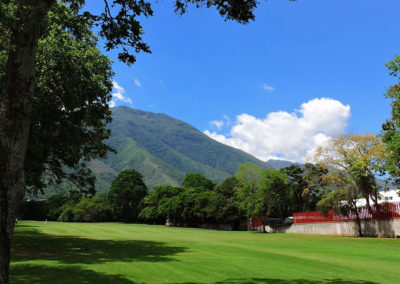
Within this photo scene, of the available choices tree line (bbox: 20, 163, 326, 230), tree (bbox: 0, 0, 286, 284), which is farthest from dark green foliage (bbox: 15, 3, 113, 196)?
tree (bbox: 0, 0, 286, 284)

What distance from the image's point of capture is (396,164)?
97.2 ft

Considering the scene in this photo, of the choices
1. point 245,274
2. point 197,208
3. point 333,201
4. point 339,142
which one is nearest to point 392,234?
point 333,201

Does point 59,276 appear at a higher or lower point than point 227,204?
lower

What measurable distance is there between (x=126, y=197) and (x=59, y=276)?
93204 mm

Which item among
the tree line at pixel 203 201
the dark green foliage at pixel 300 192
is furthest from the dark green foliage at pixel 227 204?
the dark green foliage at pixel 300 192

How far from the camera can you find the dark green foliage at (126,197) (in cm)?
9900

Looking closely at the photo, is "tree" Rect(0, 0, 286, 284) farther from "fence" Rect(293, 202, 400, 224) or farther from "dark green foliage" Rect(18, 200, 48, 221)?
"dark green foliage" Rect(18, 200, 48, 221)

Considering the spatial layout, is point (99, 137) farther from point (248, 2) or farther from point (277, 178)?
point (277, 178)

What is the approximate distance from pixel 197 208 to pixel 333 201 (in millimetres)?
38024

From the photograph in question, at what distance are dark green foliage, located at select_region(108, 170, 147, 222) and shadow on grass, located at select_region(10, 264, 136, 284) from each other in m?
88.7

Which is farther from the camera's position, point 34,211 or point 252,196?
point 34,211

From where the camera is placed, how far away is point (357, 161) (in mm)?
36750

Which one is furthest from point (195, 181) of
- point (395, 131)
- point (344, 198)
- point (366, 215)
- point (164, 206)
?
point (395, 131)

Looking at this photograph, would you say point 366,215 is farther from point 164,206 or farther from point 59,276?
point 164,206
